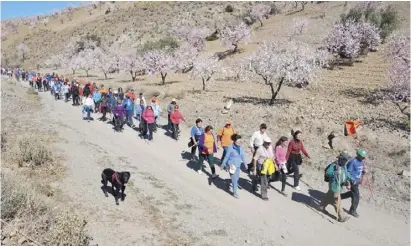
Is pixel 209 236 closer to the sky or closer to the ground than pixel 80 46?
closer to the ground

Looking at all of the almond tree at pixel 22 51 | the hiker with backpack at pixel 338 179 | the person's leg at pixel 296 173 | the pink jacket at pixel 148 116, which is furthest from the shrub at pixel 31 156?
the almond tree at pixel 22 51

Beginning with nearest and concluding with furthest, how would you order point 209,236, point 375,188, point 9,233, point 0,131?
point 9,233
point 209,236
point 375,188
point 0,131

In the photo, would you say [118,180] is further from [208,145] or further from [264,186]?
[264,186]

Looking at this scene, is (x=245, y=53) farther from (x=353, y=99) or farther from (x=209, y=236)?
(x=209, y=236)

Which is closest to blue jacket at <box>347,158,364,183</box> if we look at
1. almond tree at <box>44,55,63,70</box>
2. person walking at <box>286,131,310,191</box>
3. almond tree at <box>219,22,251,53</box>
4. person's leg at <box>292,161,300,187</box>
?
person walking at <box>286,131,310,191</box>

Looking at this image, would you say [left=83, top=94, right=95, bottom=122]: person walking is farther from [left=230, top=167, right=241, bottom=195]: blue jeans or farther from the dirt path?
[left=230, top=167, right=241, bottom=195]: blue jeans

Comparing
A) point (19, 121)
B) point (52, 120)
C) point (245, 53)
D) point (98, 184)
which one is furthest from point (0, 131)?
point (245, 53)

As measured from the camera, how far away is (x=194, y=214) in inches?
397

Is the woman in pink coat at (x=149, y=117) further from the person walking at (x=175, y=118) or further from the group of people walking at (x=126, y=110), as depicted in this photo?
the person walking at (x=175, y=118)

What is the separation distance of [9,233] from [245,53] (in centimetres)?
4384

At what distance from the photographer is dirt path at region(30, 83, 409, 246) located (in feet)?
29.0

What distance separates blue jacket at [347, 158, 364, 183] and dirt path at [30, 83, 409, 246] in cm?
111

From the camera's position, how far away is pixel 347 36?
1510 inches

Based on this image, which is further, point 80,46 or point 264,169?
point 80,46
